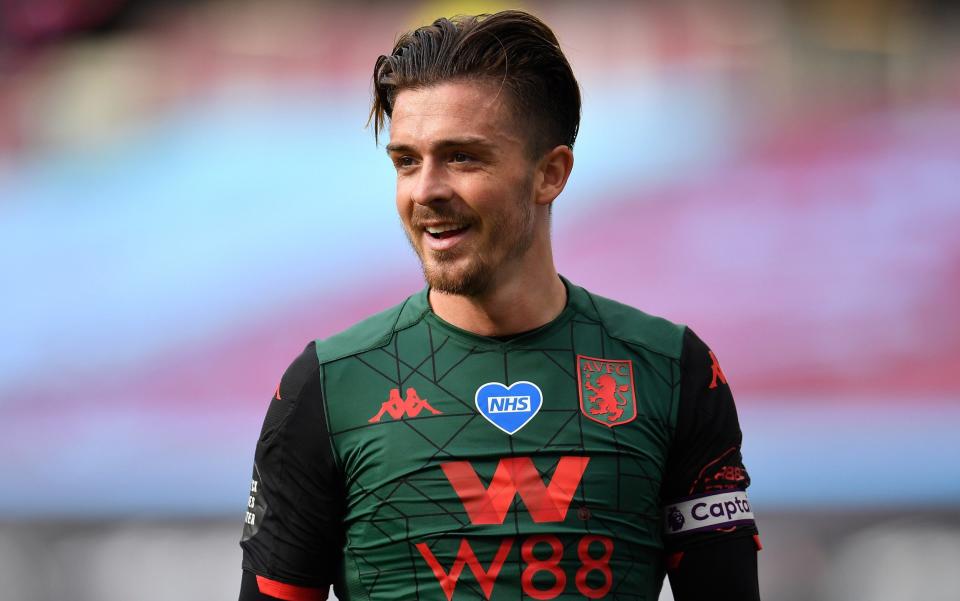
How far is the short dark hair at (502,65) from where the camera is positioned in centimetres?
253

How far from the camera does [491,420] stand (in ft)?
8.31

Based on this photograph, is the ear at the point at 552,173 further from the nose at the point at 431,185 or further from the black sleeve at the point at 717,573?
the black sleeve at the point at 717,573

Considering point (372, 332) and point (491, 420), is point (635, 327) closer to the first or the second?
point (491, 420)

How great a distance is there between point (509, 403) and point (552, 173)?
1.52ft

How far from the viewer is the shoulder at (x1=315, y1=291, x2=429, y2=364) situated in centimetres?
264

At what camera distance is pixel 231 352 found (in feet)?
20.8

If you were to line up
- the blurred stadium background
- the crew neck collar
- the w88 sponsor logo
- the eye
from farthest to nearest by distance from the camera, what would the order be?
the blurred stadium background → the crew neck collar → the eye → the w88 sponsor logo

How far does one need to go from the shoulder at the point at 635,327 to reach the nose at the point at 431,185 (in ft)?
1.42

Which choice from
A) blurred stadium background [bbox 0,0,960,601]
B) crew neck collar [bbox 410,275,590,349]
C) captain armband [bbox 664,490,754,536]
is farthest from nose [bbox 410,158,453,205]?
blurred stadium background [bbox 0,0,960,601]

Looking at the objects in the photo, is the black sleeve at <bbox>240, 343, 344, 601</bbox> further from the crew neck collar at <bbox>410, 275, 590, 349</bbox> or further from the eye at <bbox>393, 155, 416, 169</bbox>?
the eye at <bbox>393, 155, 416, 169</bbox>

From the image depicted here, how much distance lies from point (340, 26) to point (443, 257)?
13.9ft

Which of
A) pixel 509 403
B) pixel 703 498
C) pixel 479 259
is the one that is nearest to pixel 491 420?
pixel 509 403

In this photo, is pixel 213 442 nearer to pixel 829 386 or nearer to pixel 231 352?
pixel 231 352

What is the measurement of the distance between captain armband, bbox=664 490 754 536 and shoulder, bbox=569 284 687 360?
0.94ft
